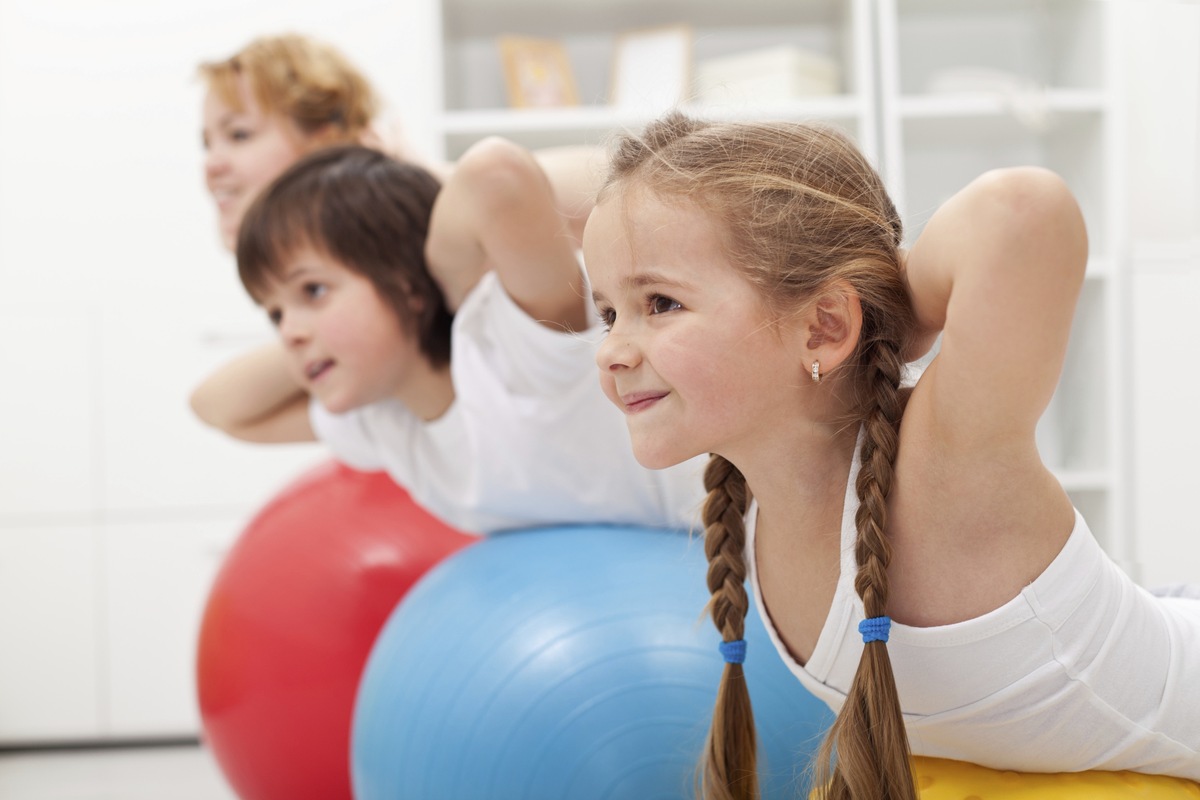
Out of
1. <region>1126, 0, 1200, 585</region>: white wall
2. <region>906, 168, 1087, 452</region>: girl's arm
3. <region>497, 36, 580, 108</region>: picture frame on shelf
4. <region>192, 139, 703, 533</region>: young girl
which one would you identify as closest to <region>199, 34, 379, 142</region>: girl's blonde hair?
<region>192, 139, 703, 533</region>: young girl

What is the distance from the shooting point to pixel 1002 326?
2.29ft

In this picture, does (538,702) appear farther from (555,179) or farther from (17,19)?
(17,19)

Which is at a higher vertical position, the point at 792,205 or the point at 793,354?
the point at 792,205

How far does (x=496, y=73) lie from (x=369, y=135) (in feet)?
3.20

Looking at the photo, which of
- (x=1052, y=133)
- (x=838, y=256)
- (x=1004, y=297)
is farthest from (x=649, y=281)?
(x=1052, y=133)

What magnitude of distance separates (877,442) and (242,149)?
131cm

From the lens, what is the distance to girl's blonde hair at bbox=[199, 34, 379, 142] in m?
1.80

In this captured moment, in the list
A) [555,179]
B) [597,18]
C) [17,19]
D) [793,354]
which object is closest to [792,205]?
[793,354]

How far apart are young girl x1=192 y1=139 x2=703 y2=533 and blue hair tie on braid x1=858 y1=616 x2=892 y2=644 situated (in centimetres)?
50

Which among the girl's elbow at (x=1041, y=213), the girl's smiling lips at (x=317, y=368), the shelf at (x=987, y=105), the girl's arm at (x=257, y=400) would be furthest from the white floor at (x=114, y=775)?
the shelf at (x=987, y=105)

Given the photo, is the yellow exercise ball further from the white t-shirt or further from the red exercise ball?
the red exercise ball

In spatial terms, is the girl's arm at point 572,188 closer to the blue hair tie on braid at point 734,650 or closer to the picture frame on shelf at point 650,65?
the blue hair tie on braid at point 734,650

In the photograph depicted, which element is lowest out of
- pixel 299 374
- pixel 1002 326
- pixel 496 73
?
pixel 299 374

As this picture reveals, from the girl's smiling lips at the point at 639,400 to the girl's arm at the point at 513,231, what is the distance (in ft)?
1.36
